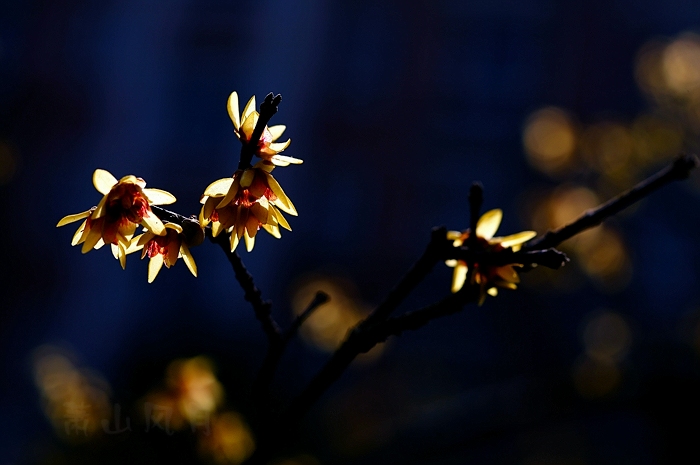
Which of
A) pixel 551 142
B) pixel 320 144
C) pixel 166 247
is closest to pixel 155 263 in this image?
pixel 166 247

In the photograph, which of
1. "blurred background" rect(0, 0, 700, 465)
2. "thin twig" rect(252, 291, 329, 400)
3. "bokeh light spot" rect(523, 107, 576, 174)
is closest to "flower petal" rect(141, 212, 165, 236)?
"thin twig" rect(252, 291, 329, 400)

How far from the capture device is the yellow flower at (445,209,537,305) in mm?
650

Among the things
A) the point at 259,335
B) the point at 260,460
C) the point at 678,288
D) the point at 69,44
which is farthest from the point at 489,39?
the point at 260,460

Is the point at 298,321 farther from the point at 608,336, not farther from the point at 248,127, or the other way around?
the point at 608,336

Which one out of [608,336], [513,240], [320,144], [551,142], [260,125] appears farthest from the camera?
[320,144]

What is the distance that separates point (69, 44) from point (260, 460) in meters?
6.98

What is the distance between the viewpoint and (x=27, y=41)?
666 centimetres

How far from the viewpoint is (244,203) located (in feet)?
2.00

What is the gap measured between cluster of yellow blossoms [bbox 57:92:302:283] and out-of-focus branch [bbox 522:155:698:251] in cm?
27

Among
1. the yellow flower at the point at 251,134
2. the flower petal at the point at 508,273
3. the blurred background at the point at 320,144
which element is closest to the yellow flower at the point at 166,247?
the yellow flower at the point at 251,134

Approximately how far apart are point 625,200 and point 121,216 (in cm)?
49

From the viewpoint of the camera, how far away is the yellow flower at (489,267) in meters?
0.65

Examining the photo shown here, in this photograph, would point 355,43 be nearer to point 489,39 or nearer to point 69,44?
point 489,39

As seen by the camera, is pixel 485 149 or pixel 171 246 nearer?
pixel 171 246
